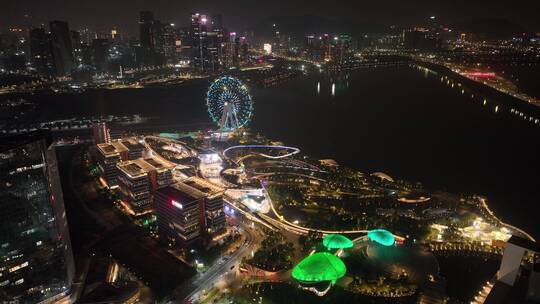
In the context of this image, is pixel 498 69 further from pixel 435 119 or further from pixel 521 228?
pixel 521 228

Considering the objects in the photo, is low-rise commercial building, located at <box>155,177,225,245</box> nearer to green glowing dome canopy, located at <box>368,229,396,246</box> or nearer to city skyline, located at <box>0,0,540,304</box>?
city skyline, located at <box>0,0,540,304</box>

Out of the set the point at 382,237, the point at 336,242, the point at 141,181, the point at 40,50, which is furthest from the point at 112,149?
the point at 40,50

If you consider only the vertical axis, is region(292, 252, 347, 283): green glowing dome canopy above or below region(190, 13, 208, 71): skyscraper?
below

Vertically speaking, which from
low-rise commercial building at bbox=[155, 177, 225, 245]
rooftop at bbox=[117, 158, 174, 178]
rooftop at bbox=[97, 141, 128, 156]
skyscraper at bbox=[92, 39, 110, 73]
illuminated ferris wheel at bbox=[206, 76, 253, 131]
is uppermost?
skyscraper at bbox=[92, 39, 110, 73]

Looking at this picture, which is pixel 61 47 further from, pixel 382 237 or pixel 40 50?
pixel 382 237

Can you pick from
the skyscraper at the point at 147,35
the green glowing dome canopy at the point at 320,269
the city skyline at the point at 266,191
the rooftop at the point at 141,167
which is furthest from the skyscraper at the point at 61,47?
the green glowing dome canopy at the point at 320,269

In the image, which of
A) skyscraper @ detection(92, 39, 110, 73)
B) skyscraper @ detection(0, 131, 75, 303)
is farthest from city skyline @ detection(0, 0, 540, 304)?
skyscraper @ detection(92, 39, 110, 73)
